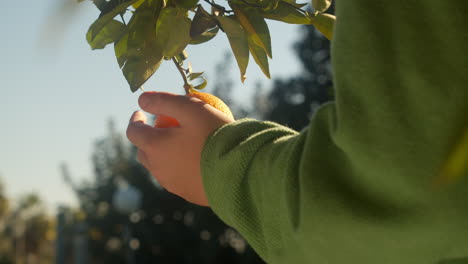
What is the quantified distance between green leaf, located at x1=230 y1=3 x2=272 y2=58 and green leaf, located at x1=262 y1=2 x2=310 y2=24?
0.04 ft

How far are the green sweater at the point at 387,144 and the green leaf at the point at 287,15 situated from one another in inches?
6.7

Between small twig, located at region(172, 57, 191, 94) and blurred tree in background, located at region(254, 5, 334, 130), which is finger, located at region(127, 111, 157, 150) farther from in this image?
blurred tree in background, located at region(254, 5, 334, 130)

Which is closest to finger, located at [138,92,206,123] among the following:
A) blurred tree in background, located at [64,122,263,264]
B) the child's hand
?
the child's hand

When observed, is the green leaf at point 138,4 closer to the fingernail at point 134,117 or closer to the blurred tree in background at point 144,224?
the fingernail at point 134,117

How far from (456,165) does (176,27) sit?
12.5 inches

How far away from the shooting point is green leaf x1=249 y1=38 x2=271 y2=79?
59 centimetres

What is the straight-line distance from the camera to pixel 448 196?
34 centimetres

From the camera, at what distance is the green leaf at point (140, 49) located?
1.73ft

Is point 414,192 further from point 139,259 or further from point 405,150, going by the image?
point 139,259

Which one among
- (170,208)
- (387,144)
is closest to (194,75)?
(387,144)

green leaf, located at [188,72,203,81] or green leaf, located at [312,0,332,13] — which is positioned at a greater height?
green leaf, located at [312,0,332,13]

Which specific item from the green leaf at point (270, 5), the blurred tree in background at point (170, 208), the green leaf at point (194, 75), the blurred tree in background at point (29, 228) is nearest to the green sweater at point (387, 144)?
the green leaf at point (270, 5)

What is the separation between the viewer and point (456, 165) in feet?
1.07

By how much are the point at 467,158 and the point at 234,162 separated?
0.74 ft
